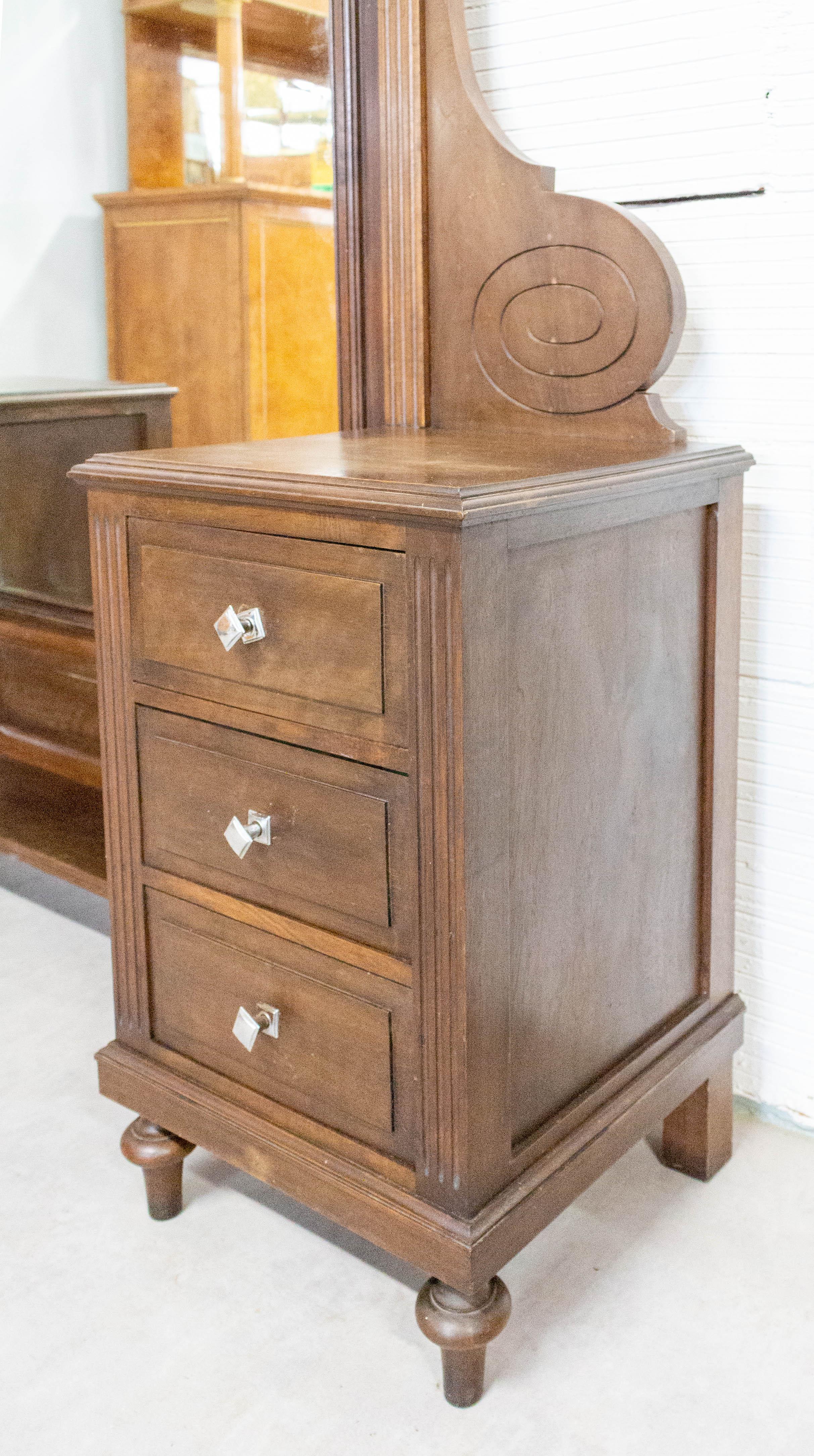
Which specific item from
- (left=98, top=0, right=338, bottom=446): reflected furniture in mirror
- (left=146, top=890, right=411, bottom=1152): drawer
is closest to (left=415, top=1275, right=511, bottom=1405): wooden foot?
(left=146, top=890, right=411, bottom=1152): drawer

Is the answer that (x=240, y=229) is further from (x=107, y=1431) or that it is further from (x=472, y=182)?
(x=107, y=1431)

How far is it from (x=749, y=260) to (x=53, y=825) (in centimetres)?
131

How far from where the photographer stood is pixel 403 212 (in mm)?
1541

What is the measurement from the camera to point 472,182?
1475 mm

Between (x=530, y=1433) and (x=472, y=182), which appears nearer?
(x=530, y=1433)

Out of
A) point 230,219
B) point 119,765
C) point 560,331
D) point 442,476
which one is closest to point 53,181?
point 230,219

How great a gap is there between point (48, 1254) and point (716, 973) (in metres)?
0.76

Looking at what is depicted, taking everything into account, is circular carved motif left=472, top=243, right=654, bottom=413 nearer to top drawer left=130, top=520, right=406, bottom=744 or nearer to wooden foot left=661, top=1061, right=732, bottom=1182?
top drawer left=130, top=520, right=406, bottom=744

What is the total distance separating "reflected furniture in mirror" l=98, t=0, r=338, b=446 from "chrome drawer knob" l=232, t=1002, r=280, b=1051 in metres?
0.77

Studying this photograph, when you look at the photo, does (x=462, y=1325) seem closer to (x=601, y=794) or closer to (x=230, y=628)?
(x=601, y=794)

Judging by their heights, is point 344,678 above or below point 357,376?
below

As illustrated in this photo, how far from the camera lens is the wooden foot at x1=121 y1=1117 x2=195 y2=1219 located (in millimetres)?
1399

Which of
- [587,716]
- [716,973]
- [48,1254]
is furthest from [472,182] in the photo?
[48,1254]

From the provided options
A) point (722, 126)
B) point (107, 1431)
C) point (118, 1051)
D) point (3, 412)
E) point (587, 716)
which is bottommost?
point (107, 1431)
